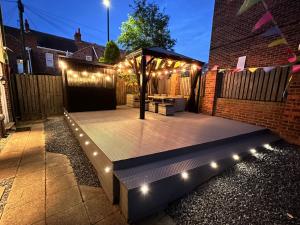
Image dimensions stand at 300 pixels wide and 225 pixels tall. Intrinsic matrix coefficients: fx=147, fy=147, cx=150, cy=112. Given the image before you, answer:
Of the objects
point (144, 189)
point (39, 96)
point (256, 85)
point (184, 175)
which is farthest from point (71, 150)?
point (256, 85)

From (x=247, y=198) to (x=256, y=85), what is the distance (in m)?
3.96

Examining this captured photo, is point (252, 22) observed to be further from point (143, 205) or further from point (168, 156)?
point (143, 205)

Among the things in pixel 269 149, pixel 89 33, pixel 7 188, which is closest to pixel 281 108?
pixel 269 149

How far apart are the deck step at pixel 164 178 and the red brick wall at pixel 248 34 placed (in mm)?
3899

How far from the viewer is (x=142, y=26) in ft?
29.2

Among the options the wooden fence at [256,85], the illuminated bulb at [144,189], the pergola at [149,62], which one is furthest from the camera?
the pergola at [149,62]

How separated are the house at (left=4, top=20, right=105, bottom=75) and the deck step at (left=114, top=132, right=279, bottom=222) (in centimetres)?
1656

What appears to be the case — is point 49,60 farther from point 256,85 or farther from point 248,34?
point 256,85

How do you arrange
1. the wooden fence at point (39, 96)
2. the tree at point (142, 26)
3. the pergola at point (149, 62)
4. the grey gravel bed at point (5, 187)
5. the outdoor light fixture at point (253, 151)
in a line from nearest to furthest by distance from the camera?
1. the grey gravel bed at point (5, 187)
2. the outdoor light fixture at point (253, 151)
3. the pergola at point (149, 62)
4. the wooden fence at point (39, 96)
5. the tree at point (142, 26)

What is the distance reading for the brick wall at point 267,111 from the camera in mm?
3744

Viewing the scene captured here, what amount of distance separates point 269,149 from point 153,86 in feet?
22.3

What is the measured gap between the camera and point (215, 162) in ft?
8.06

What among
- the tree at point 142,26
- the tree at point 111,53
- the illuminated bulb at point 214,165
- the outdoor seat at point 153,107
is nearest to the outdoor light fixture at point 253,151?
the illuminated bulb at point 214,165

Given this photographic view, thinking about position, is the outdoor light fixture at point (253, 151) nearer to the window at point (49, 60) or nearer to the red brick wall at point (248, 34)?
the red brick wall at point (248, 34)
